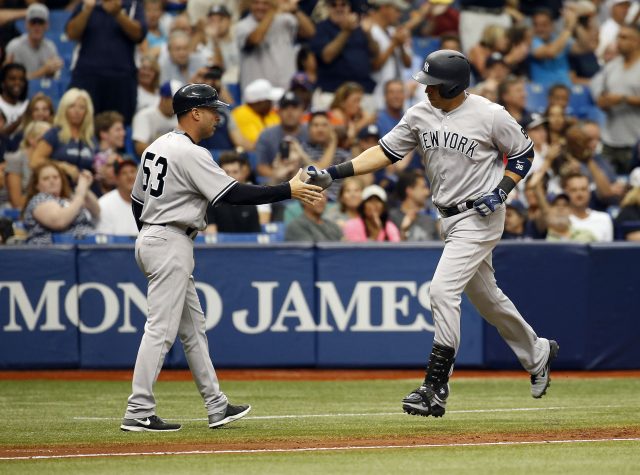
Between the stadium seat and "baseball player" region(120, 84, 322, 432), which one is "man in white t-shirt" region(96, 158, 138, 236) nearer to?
"baseball player" region(120, 84, 322, 432)

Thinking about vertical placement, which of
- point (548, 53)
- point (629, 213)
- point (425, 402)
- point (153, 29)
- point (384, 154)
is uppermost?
point (153, 29)

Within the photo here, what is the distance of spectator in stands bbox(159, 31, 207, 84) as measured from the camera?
15438 millimetres

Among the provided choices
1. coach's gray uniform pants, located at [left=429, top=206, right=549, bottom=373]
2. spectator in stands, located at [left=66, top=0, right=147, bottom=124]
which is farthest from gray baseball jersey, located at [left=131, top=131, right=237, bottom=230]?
spectator in stands, located at [left=66, top=0, right=147, bottom=124]

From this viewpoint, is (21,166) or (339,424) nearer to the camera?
(339,424)

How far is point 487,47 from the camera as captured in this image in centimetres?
1773

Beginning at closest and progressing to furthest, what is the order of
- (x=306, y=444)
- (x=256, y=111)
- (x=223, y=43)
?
(x=306, y=444) < (x=256, y=111) < (x=223, y=43)

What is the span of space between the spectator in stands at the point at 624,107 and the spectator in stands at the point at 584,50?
1885mm

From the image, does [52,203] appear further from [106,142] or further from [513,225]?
[513,225]

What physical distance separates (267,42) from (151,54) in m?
1.45

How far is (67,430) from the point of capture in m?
8.10

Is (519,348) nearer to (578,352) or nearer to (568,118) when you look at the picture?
(578,352)

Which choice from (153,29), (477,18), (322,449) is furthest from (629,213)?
(322,449)

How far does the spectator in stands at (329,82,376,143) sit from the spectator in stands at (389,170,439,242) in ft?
6.21

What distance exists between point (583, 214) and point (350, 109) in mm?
3522
